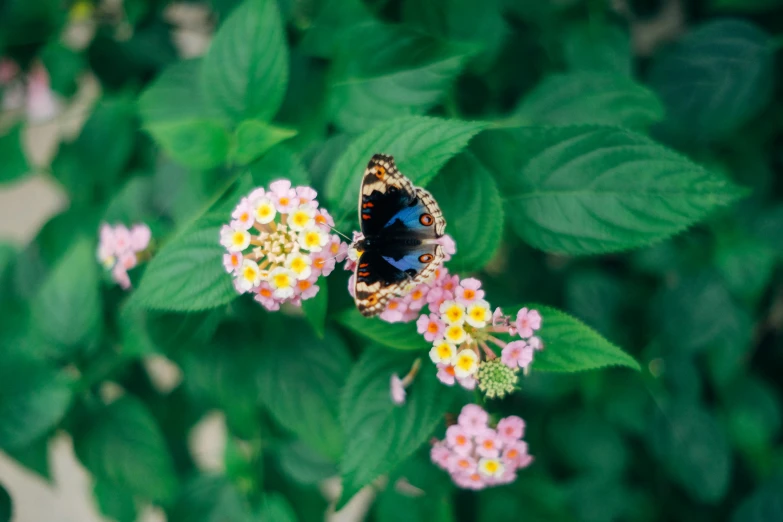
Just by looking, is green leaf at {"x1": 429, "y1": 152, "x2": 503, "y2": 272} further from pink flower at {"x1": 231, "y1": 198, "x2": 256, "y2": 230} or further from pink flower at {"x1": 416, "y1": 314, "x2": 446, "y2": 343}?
pink flower at {"x1": 231, "y1": 198, "x2": 256, "y2": 230}

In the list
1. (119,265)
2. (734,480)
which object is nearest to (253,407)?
(119,265)

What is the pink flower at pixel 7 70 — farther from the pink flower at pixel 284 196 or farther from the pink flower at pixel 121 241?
the pink flower at pixel 284 196

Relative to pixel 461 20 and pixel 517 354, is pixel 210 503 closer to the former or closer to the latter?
pixel 517 354

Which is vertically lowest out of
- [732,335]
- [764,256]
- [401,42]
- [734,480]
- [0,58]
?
[734,480]

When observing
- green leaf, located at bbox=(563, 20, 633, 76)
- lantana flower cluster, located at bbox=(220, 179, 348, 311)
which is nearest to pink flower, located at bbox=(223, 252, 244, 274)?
lantana flower cluster, located at bbox=(220, 179, 348, 311)

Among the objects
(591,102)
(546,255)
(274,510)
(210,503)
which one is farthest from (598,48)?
(210,503)

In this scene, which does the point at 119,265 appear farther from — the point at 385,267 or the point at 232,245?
the point at 385,267

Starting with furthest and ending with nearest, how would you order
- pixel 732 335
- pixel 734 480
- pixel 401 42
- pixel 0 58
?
pixel 734 480
pixel 0 58
pixel 732 335
pixel 401 42
